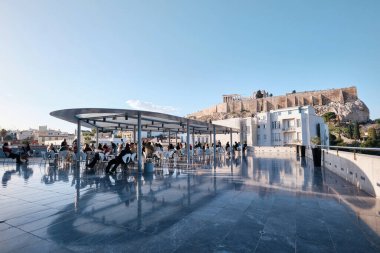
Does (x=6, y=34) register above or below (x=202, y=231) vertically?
above

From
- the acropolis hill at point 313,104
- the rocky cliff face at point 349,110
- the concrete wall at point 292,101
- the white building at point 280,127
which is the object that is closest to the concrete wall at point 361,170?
the white building at point 280,127

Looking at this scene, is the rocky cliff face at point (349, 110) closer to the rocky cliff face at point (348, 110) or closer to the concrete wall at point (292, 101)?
the rocky cliff face at point (348, 110)

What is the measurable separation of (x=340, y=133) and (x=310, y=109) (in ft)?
86.0

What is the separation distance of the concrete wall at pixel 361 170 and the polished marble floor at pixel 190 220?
0.30 m

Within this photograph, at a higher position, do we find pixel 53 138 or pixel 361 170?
pixel 53 138

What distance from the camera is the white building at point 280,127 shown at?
138 feet

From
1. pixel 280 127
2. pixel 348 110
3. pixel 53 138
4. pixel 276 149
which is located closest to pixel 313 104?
pixel 348 110

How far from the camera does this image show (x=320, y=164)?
10.5 meters

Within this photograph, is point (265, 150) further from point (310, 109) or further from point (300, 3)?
point (310, 109)

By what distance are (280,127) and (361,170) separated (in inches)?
1700

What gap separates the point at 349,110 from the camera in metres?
71.4

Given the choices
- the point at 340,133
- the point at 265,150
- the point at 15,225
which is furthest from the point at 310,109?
the point at 15,225

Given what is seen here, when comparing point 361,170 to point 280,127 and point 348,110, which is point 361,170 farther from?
point 348,110

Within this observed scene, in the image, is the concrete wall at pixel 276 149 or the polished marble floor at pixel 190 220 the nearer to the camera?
the polished marble floor at pixel 190 220
